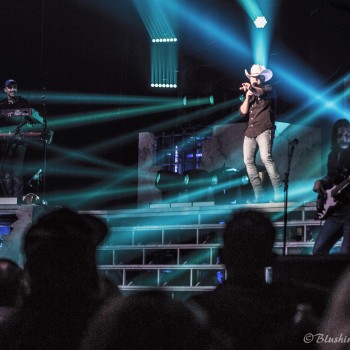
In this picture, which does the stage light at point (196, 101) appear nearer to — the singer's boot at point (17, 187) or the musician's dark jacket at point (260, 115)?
the musician's dark jacket at point (260, 115)

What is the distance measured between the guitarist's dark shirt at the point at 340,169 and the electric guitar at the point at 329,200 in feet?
0.14

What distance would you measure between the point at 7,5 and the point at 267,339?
38.5 feet

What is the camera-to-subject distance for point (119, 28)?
13.5 metres

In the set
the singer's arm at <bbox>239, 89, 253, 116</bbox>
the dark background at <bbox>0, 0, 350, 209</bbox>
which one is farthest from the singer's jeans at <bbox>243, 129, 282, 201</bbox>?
the dark background at <bbox>0, 0, 350, 209</bbox>

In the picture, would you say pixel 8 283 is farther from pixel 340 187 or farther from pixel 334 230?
pixel 340 187

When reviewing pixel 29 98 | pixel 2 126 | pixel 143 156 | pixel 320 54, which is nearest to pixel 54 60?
pixel 29 98

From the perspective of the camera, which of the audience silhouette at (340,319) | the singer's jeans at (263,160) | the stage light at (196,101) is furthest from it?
the stage light at (196,101)

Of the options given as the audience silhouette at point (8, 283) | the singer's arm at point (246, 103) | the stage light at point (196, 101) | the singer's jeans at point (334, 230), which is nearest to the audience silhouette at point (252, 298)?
the audience silhouette at point (8, 283)

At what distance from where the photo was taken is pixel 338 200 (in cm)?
626

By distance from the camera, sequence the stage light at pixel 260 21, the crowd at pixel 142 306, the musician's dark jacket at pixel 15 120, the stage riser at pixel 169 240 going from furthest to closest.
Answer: the stage light at pixel 260 21, the musician's dark jacket at pixel 15 120, the stage riser at pixel 169 240, the crowd at pixel 142 306

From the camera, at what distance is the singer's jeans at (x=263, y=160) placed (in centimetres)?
873

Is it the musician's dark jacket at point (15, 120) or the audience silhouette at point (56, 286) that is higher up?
the musician's dark jacket at point (15, 120)

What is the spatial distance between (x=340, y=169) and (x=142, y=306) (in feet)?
15.7

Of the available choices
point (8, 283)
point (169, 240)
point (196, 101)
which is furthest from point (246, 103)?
point (8, 283)
